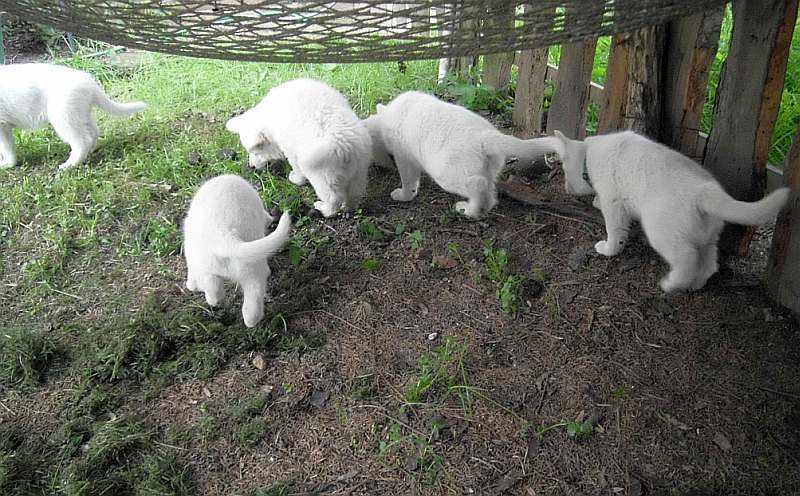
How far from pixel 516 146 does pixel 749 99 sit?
38.5 inches

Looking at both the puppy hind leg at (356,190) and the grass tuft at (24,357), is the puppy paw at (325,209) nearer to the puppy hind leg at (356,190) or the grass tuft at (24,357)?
the puppy hind leg at (356,190)

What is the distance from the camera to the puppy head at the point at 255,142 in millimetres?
3615

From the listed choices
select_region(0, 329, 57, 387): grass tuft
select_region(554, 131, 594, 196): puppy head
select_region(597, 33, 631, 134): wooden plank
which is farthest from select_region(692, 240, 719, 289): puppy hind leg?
select_region(0, 329, 57, 387): grass tuft

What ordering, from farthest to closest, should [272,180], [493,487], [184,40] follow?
1. [272,180]
2. [184,40]
3. [493,487]

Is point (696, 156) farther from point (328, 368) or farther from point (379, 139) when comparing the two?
point (328, 368)

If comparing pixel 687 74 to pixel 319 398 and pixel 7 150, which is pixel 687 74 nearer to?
pixel 319 398

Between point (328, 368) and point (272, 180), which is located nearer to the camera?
point (328, 368)

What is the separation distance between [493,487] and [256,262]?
1264mm

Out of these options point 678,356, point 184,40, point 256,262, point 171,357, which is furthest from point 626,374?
point 184,40

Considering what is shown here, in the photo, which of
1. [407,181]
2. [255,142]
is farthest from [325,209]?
[255,142]

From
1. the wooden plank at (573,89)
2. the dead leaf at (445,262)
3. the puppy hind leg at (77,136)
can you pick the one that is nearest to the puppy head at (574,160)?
the wooden plank at (573,89)

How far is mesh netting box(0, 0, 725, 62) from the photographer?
6.19 feet

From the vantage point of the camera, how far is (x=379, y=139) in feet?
11.5

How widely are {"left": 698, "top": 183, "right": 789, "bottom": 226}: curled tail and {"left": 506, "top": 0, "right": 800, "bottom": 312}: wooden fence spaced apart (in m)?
0.34
